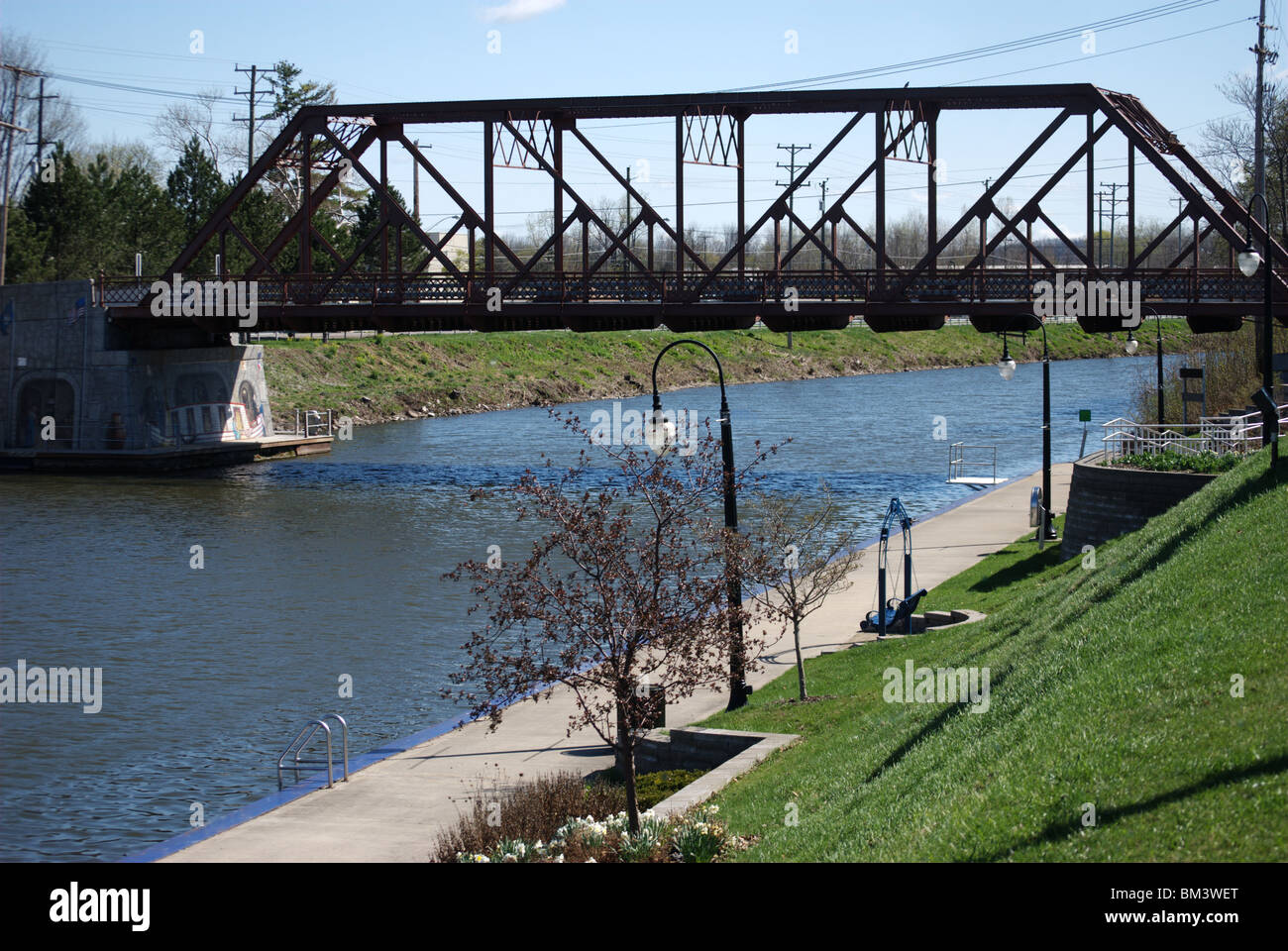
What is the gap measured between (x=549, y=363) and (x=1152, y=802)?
321 feet

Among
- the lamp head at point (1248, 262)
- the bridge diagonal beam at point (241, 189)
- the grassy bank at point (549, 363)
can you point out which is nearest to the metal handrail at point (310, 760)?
the lamp head at point (1248, 262)

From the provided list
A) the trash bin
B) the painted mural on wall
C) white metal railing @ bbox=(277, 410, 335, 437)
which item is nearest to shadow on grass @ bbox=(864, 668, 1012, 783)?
the trash bin

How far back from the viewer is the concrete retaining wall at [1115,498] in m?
27.5

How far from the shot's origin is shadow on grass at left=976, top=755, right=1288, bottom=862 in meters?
8.98

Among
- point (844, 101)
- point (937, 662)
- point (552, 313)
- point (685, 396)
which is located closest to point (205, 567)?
point (552, 313)

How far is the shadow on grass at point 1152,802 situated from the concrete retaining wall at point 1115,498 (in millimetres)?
19211

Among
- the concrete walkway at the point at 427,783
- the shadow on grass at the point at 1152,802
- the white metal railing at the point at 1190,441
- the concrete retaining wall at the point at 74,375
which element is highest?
the concrete retaining wall at the point at 74,375

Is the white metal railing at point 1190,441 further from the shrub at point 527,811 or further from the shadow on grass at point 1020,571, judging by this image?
the shrub at point 527,811

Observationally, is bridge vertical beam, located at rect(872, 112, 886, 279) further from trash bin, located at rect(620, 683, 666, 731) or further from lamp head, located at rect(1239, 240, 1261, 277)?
trash bin, located at rect(620, 683, 666, 731)

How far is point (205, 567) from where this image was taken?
35.2 m

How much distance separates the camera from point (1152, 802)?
29.7 ft
